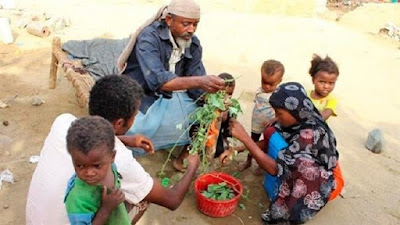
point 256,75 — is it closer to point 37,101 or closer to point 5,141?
point 37,101

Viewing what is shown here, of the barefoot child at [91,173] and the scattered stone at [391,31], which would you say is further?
the scattered stone at [391,31]

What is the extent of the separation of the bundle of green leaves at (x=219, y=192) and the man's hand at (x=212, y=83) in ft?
2.87

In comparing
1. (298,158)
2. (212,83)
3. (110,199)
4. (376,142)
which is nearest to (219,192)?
(298,158)

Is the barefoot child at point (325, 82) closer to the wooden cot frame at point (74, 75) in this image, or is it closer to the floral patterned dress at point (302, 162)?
the floral patterned dress at point (302, 162)

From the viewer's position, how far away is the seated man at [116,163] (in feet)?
7.72

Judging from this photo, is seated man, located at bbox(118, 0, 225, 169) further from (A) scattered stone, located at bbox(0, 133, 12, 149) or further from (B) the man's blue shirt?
(A) scattered stone, located at bbox(0, 133, 12, 149)

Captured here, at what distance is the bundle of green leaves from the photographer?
388 cm

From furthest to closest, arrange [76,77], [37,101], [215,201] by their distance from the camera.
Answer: [37,101]
[76,77]
[215,201]

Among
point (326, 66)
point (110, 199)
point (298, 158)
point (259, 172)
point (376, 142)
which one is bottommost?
point (259, 172)

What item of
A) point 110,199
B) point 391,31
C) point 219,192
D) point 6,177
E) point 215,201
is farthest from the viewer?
point 391,31

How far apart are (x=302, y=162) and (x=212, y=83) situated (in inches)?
37.7

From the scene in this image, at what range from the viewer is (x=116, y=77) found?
2.60 m

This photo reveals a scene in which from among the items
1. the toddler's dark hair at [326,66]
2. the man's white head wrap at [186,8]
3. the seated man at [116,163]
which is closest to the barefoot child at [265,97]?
the toddler's dark hair at [326,66]

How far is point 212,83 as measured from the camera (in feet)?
11.8
